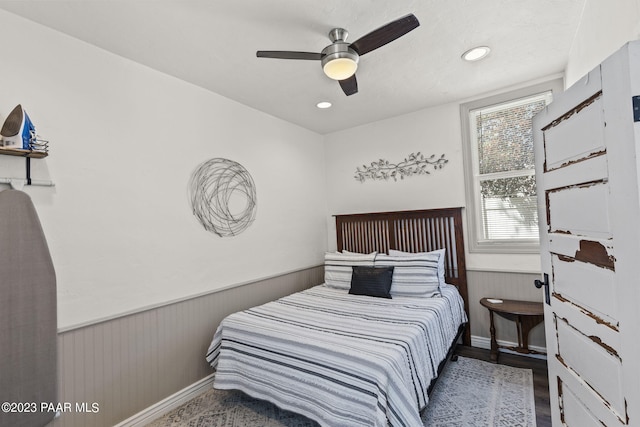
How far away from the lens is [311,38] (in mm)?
2064

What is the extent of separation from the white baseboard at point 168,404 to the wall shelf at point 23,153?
1.83 m

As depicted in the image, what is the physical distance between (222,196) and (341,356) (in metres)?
1.82

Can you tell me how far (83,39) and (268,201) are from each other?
2.00m

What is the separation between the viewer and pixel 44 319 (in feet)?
5.79

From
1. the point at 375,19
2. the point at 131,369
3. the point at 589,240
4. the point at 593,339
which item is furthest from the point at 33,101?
the point at 593,339

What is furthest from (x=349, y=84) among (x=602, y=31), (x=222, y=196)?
(x=222, y=196)

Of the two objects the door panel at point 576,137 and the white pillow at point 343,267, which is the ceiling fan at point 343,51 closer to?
the door panel at point 576,137

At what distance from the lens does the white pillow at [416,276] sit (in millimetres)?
2906

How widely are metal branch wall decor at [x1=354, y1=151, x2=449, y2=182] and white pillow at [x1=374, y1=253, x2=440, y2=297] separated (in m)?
1.07

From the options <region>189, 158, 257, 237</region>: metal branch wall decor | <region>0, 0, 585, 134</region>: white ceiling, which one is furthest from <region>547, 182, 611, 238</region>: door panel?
<region>189, 158, 257, 237</region>: metal branch wall decor

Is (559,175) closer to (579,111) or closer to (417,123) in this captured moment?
(579,111)

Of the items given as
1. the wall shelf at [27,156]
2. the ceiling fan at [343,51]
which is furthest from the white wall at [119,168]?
the ceiling fan at [343,51]

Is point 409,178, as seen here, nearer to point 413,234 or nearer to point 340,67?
point 413,234

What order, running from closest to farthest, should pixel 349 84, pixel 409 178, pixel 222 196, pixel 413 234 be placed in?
pixel 349 84 < pixel 222 196 < pixel 413 234 < pixel 409 178
